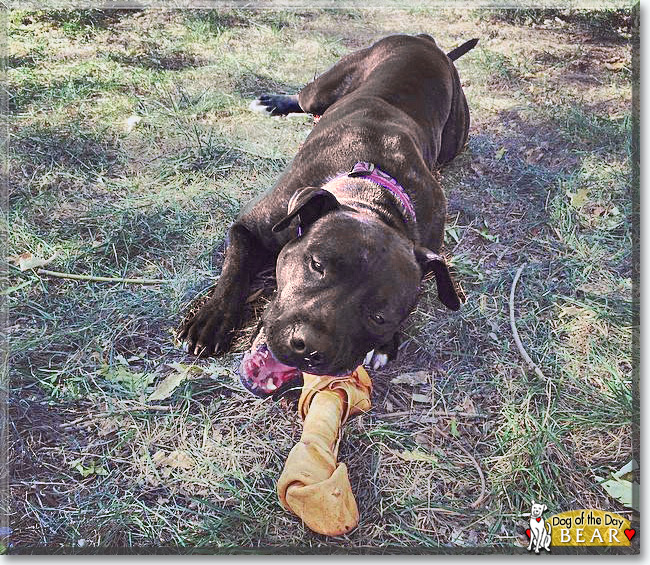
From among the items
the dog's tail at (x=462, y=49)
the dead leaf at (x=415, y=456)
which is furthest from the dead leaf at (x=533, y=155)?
the dead leaf at (x=415, y=456)

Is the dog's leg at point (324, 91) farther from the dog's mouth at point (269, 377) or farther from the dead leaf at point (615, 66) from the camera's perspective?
the dog's mouth at point (269, 377)

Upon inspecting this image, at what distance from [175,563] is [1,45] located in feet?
10.8

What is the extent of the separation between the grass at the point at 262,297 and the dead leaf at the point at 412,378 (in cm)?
2

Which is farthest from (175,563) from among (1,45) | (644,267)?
(1,45)

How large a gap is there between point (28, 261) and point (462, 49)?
10.7ft

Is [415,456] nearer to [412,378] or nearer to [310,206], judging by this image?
[412,378]

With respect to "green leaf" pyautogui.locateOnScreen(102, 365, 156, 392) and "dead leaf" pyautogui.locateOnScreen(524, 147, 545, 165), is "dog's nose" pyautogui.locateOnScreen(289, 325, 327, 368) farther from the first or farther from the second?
"dead leaf" pyautogui.locateOnScreen(524, 147, 545, 165)

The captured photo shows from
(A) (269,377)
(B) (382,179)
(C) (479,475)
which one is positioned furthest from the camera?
(B) (382,179)

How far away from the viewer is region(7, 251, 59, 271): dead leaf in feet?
11.2

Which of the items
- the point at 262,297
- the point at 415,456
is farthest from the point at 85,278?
the point at 415,456

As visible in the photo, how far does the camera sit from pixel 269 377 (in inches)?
117

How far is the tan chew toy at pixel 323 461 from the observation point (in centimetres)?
255

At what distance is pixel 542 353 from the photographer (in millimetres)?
3254

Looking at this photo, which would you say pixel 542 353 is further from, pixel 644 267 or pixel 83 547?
pixel 83 547
